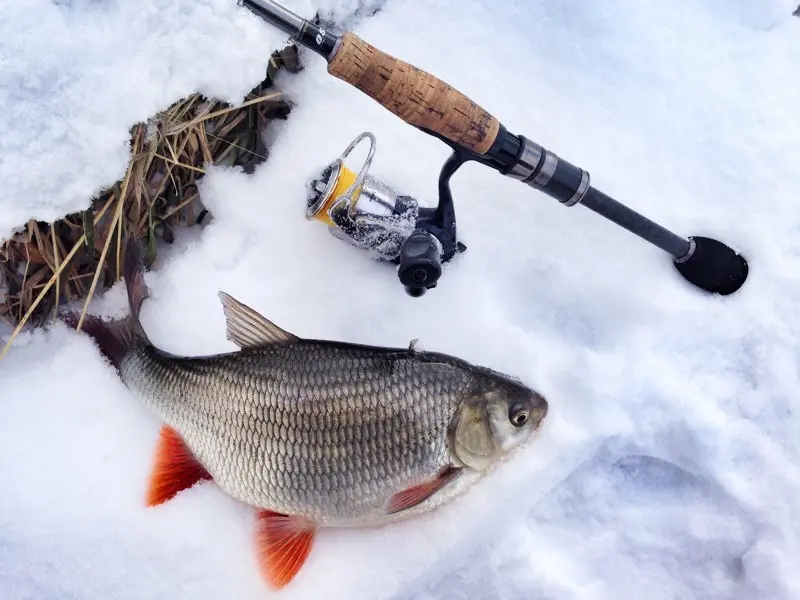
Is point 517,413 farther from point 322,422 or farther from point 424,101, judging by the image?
point 424,101

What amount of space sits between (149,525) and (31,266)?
82 cm

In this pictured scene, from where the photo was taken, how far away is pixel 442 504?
183cm

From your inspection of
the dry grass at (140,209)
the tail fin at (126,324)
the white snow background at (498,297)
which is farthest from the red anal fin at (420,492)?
the dry grass at (140,209)

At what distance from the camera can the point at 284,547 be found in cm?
184

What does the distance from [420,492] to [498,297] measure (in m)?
0.63

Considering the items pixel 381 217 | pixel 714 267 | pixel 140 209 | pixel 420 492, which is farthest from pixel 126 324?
pixel 714 267

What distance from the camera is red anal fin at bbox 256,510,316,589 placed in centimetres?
183

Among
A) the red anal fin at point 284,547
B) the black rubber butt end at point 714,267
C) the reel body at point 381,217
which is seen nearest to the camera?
the reel body at point 381,217

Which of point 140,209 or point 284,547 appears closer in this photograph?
point 284,547

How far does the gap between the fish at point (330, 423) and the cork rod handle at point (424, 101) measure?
55 cm

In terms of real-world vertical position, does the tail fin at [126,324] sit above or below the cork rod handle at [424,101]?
below

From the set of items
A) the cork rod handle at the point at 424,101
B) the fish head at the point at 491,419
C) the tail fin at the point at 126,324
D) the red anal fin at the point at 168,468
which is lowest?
the red anal fin at the point at 168,468

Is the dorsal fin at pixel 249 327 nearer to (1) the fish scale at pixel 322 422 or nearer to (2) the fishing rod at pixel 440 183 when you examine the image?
(1) the fish scale at pixel 322 422

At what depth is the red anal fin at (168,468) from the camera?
1895 mm
